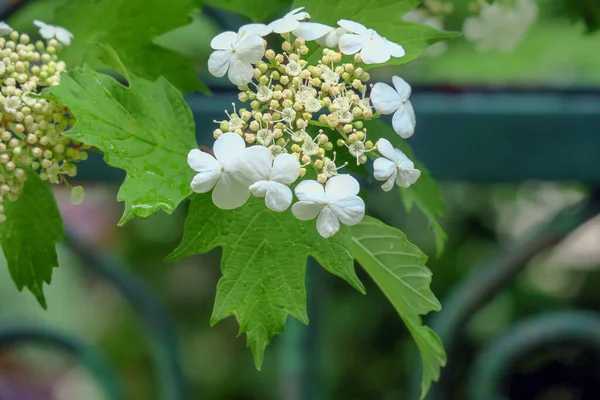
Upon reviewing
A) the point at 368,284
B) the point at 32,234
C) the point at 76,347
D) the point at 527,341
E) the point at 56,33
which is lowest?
the point at 368,284

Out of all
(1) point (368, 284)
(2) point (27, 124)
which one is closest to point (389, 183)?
(2) point (27, 124)

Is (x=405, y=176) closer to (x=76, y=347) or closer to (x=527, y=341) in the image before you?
(x=527, y=341)

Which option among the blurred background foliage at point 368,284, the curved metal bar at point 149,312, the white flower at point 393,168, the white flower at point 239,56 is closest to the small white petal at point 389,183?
the white flower at point 393,168

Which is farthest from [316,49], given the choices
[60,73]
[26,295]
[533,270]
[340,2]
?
[26,295]

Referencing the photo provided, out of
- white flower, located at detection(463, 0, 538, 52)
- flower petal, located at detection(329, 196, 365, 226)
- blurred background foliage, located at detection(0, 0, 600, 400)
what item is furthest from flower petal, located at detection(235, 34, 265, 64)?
blurred background foliage, located at detection(0, 0, 600, 400)

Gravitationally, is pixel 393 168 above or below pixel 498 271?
above

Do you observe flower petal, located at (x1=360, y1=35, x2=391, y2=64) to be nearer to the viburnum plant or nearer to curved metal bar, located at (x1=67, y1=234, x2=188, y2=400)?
the viburnum plant
